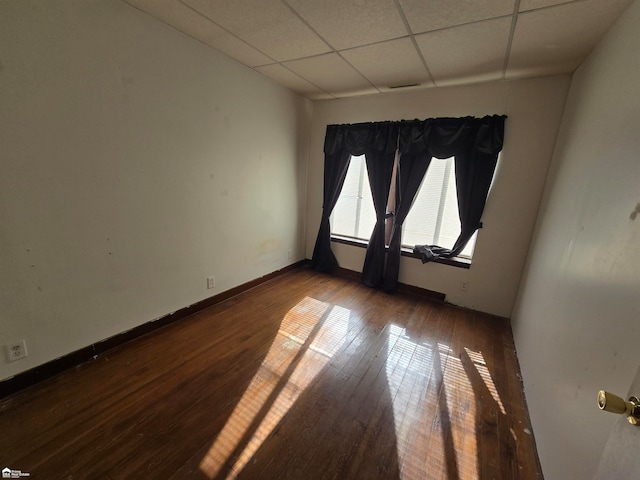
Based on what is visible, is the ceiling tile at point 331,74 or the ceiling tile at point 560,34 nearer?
the ceiling tile at point 560,34

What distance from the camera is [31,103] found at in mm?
1412

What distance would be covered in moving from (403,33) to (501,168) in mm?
1650

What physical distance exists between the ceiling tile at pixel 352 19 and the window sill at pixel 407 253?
222cm

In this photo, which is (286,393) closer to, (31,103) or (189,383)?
(189,383)

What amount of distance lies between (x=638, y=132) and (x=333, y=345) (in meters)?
2.13

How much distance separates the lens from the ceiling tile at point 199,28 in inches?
67.3

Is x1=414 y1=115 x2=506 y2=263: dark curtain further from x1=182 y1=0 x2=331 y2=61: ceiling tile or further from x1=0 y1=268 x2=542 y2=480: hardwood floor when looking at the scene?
x1=182 y1=0 x2=331 y2=61: ceiling tile

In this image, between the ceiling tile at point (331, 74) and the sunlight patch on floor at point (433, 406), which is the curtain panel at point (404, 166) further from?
the sunlight patch on floor at point (433, 406)

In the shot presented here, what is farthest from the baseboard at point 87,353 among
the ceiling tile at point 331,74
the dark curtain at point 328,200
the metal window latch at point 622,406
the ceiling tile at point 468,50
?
the ceiling tile at point 468,50

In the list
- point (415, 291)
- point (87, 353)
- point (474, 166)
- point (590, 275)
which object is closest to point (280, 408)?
point (87, 353)

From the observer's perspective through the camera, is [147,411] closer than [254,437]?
No

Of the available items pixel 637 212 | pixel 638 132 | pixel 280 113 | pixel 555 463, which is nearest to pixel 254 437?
pixel 555 463

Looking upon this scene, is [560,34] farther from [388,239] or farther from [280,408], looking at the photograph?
[280,408]

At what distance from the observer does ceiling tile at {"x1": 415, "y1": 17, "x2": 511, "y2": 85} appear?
1717 mm
